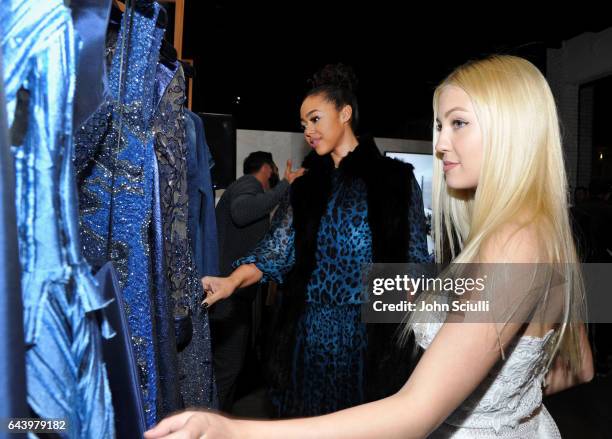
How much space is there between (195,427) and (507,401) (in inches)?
29.1

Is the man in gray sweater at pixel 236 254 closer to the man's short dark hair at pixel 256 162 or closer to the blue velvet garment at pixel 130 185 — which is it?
the man's short dark hair at pixel 256 162

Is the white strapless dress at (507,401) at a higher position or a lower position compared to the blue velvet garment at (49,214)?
lower

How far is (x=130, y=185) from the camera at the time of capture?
3.61 ft

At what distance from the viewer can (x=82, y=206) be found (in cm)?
102

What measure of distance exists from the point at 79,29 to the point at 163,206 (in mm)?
693

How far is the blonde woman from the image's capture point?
0.87 metres

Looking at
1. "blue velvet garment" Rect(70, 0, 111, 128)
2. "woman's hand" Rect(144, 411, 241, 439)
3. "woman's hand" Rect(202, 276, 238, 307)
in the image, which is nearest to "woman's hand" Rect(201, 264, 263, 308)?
"woman's hand" Rect(202, 276, 238, 307)

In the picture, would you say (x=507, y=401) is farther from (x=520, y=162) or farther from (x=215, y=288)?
(x=215, y=288)

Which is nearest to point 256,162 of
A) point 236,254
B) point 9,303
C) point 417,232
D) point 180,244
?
point 236,254

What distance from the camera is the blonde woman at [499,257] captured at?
87cm

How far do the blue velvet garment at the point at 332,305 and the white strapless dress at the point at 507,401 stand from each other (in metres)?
0.87

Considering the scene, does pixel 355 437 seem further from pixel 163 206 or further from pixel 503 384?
pixel 163 206

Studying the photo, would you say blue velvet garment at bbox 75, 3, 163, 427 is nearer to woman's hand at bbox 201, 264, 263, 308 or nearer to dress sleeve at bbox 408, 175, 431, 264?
woman's hand at bbox 201, 264, 263, 308

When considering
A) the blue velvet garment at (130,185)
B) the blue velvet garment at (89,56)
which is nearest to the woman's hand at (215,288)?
the blue velvet garment at (130,185)
